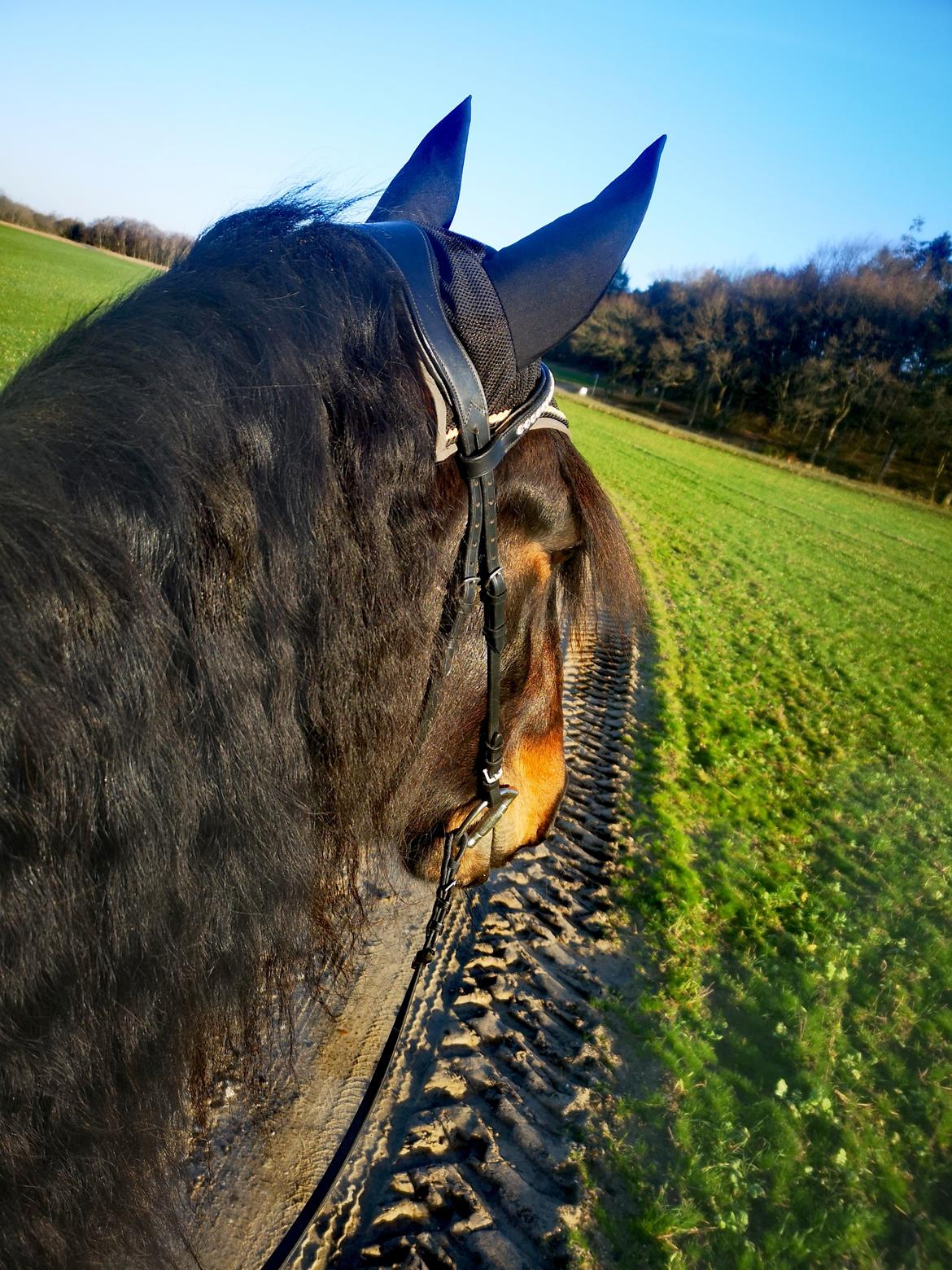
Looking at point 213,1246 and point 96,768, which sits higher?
point 96,768

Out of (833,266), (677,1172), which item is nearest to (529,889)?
(677,1172)

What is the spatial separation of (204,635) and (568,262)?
99cm

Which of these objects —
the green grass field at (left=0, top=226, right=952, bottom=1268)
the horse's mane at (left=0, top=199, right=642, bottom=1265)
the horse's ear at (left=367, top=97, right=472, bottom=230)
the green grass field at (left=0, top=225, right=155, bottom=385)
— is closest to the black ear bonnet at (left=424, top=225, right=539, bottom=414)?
the horse's mane at (left=0, top=199, right=642, bottom=1265)

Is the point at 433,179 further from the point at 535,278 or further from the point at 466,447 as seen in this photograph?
the point at 466,447

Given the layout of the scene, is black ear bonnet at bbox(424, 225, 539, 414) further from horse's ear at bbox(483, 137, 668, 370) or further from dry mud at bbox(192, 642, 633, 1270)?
dry mud at bbox(192, 642, 633, 1270)

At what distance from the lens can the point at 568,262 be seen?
130 cm

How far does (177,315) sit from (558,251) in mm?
725

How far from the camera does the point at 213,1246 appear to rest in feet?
6.96

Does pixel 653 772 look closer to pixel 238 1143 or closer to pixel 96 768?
pixel 238 1143

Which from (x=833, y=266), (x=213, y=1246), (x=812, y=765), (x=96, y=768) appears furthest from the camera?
(x=833, y=266)

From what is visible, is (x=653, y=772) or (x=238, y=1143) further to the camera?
(x=653, y=772)

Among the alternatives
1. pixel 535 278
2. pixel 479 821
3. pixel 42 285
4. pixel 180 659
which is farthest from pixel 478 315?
pixel 42 285

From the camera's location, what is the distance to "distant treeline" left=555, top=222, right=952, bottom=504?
47.1 metres

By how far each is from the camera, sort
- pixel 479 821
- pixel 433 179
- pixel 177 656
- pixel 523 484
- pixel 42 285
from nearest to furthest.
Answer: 1. pixel 177 656
2. pixel 523 484
3. pixel 433 179
4. pixel 479 821
5. pixel 42 285
